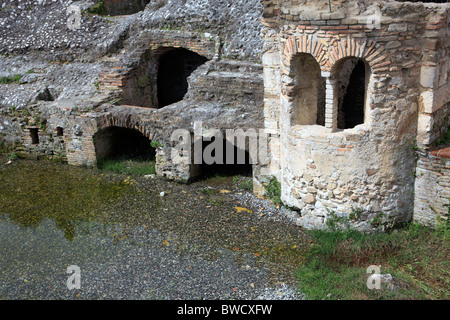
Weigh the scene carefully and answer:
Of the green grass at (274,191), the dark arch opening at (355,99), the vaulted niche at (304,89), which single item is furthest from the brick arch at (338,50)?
the dark arch opening at (355,99)

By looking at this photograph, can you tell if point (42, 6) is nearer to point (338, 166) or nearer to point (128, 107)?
point (128, 107)

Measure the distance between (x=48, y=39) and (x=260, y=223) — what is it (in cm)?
857

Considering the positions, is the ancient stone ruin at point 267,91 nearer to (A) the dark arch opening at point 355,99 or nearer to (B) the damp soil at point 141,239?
(A) the dark arch opening at point 355,99

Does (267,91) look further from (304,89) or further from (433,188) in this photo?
(433,188)

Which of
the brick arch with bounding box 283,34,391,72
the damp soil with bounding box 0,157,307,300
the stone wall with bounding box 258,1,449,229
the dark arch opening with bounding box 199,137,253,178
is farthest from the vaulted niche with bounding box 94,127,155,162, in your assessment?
the brick arch with bounding box 283,34,391,72

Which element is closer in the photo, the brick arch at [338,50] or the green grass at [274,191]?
the brick arch at [338,50]

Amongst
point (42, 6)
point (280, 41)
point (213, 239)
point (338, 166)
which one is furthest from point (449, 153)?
point (42, 6)

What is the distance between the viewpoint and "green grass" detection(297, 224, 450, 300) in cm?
743

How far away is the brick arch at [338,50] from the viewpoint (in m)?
7.71

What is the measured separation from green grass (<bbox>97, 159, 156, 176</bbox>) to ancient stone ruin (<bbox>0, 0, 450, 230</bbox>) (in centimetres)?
24

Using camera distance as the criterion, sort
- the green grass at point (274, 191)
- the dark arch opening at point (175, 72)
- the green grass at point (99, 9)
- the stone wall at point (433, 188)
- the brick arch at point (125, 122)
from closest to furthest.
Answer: the stone wall at point (433, 188) < the green grass at point (274, 191) < the brick arch at point (125, 122) < the green grass at point (99, 9) < the dark arch opening at point (175, 72)

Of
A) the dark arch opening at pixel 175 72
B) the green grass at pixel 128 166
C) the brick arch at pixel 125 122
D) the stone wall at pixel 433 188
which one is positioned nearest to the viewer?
the stone wall at pixel 433 188

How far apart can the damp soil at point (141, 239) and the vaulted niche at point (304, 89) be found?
1894 millimetres

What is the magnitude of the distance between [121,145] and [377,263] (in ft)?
23.0
